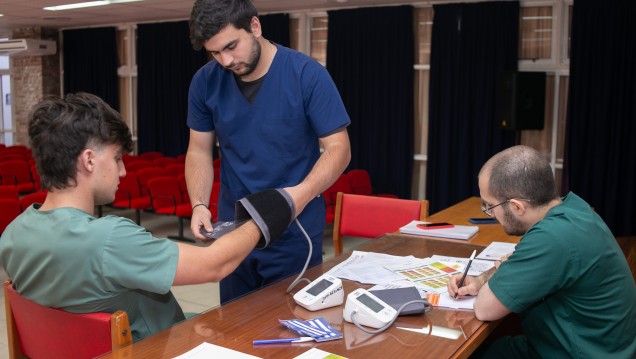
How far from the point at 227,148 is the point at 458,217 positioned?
163cm

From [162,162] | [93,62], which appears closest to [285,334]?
[162,162]

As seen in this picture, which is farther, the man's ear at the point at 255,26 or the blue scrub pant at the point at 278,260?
the blue scrub pant at the point at 278,260

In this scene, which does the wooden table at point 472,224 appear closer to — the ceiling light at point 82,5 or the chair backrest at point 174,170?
the chair backrest at point 174,170

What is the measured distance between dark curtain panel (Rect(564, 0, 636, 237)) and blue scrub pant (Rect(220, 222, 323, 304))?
547 centimetres

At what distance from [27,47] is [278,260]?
33.4 ft

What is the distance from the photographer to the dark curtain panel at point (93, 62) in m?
10.9

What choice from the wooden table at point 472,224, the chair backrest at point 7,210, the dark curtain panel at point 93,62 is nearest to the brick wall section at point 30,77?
the dark curtain panel at point 93,62

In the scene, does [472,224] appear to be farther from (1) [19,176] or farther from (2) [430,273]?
(1) [19,176]

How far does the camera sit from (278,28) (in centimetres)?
880

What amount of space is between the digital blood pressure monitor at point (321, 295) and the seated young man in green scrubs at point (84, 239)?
29cm

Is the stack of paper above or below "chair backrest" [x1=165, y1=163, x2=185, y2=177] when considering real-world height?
above

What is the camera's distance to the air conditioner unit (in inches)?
416

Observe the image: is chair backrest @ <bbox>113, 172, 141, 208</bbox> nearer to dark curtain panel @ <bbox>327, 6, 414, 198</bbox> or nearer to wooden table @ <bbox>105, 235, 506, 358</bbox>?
dark curtain panel @ <bbox>327, 6, 414, 198</bbox>

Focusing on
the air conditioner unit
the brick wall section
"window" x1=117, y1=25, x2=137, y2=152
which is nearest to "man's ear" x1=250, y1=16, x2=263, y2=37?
"window" x1=117, y1=25, x2=137, y2=152
